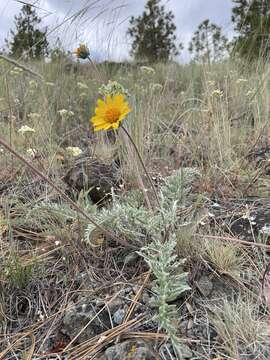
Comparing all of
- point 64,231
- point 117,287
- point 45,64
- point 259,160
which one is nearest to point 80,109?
point 45,64

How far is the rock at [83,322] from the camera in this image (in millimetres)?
980

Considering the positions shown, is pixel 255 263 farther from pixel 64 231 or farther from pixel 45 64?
pixel 45 64

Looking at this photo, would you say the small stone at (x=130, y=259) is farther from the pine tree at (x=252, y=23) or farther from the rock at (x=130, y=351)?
the pine tree at (x=252, y=23)

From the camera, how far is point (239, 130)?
2.21 metres

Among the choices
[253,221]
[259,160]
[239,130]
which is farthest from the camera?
[239,130]

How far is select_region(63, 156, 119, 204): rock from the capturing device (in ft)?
5.24

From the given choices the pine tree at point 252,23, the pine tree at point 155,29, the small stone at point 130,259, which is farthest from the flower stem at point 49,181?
the pine tree at point 155,29

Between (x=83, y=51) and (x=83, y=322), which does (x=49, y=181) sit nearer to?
(x=83, y=322)

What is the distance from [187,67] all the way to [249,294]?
468 centimetres

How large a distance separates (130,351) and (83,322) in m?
0.19

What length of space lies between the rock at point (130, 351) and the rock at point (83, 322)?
9cm

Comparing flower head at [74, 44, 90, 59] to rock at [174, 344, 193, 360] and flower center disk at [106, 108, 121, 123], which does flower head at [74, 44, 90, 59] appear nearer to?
flower center disk at [106, 108, 121, 123]

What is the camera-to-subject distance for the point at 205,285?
1088mm

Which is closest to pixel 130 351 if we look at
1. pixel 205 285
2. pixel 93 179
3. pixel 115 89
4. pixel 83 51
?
pixel 205 285
